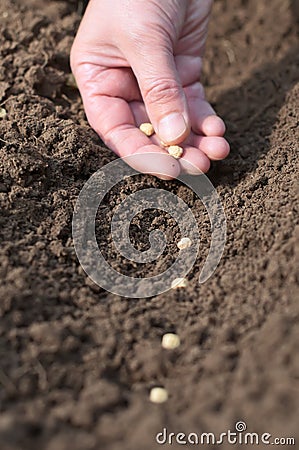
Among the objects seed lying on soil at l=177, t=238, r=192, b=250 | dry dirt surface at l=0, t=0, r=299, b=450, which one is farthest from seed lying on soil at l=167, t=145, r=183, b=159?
seed lying on soil at l=177, t=238, r=192, b=250

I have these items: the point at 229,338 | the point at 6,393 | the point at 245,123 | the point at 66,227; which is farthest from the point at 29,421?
the point at 245,123

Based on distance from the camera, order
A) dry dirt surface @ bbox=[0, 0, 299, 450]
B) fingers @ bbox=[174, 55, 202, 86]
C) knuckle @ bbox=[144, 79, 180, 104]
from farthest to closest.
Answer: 1. fingers @ bbox=[174, 55, 202, 86]
2. knuckle @ bbox=[144, 79, 180, 104]
3. dry dirt surface @ bbox=[0, 0, 299, 450]

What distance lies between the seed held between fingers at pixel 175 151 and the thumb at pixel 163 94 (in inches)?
0.9

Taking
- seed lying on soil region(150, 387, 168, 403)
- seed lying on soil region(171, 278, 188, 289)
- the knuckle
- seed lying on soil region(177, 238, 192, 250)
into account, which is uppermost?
the knuckle

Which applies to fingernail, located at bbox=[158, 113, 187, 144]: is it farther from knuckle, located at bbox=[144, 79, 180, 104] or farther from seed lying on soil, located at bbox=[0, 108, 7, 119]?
seed lying on soil, located at bbox=[0, 108, 7, 119]

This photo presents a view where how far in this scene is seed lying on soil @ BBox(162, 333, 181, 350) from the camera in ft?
4.81

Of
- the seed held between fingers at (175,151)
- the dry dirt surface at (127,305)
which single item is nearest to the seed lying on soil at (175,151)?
the seed held between fingers at (175,151)

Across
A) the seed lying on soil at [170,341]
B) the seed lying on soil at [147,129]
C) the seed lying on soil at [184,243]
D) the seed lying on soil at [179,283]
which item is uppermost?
the seed lying on soil at [147,129]

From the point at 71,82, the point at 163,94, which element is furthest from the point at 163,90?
the point at 71,82

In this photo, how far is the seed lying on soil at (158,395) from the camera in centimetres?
135

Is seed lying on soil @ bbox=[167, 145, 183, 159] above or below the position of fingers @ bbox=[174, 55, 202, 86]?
below

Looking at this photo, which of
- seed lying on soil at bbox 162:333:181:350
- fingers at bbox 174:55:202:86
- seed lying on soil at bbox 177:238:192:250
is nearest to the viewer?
seed lying on soil at bbox 162:333:181:350

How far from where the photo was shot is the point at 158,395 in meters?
1.35

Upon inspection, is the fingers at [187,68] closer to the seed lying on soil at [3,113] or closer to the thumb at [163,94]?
the thumb at [163,94]
